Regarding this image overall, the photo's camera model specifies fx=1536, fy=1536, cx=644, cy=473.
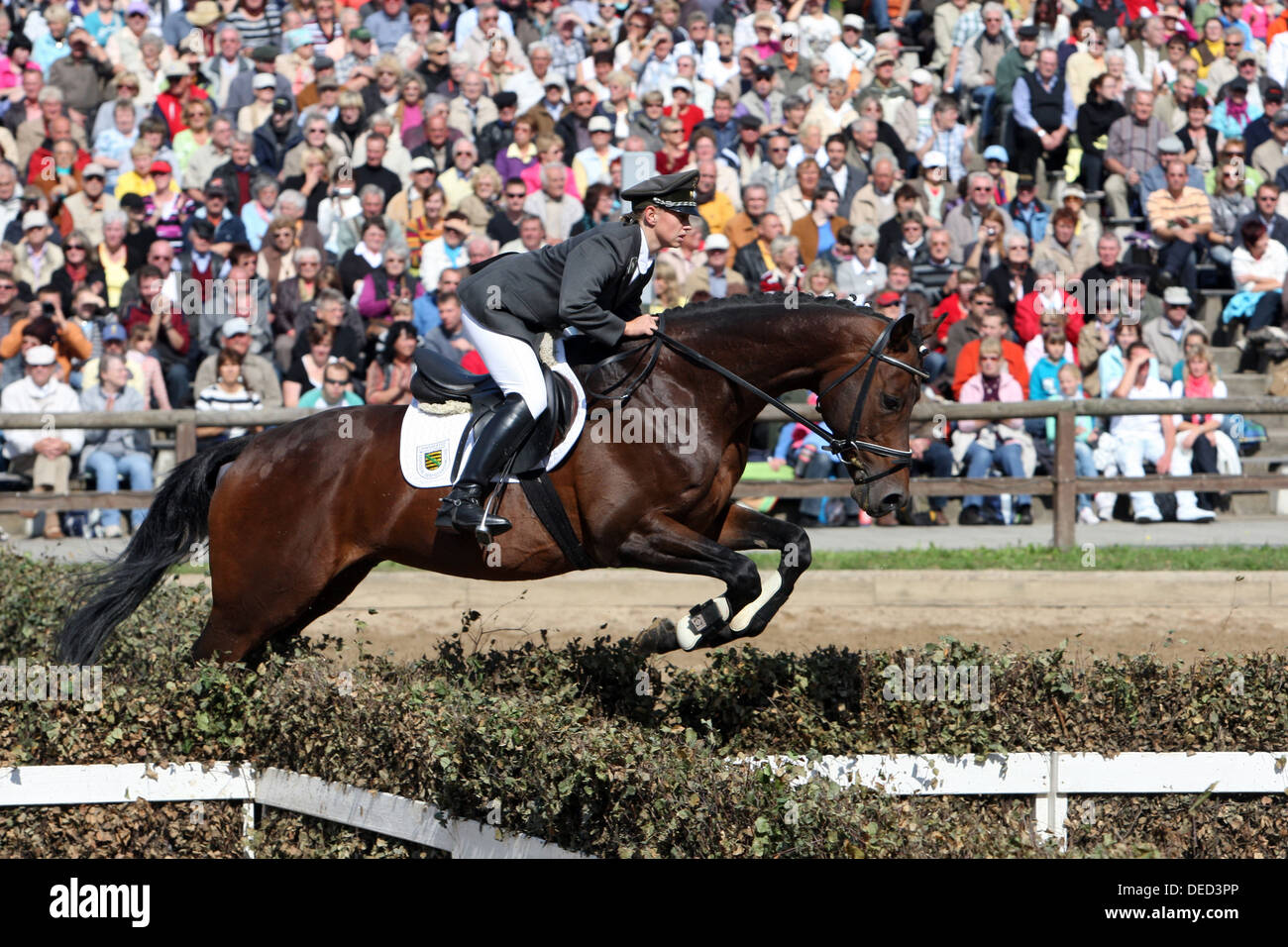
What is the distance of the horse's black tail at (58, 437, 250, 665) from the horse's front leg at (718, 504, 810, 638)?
2205 millimetres

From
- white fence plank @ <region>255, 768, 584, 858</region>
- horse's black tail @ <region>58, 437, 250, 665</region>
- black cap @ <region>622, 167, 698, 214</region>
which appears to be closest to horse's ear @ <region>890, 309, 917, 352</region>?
black cap @ <region>622, 167, 698, 214</region>

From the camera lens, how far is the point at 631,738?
5.00 m

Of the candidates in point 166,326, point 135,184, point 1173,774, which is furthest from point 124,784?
point 135,184

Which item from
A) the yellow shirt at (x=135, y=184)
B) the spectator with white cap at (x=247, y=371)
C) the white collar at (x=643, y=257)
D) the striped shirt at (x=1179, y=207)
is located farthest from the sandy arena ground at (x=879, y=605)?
the striped shirt at (x=1179, y=207)

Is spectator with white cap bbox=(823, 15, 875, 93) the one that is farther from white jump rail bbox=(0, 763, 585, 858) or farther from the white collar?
white jump rail bbox=(0, 763, 585, 858)

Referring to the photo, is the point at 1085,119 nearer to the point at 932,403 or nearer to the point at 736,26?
the point at 736,26

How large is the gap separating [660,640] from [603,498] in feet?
1.95

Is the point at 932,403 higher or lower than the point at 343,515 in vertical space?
higher

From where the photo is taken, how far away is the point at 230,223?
40.2ft

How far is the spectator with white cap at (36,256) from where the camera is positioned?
1203cm

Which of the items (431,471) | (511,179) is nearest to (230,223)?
(511,179)

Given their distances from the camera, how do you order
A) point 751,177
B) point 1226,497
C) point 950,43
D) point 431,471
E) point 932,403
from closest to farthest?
point 431,471, point 932,403, point 1226,497, point 751,177, point 950,43

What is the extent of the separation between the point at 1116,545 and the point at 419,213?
238 inches

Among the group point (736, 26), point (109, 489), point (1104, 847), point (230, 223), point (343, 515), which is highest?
point (736, 26)
